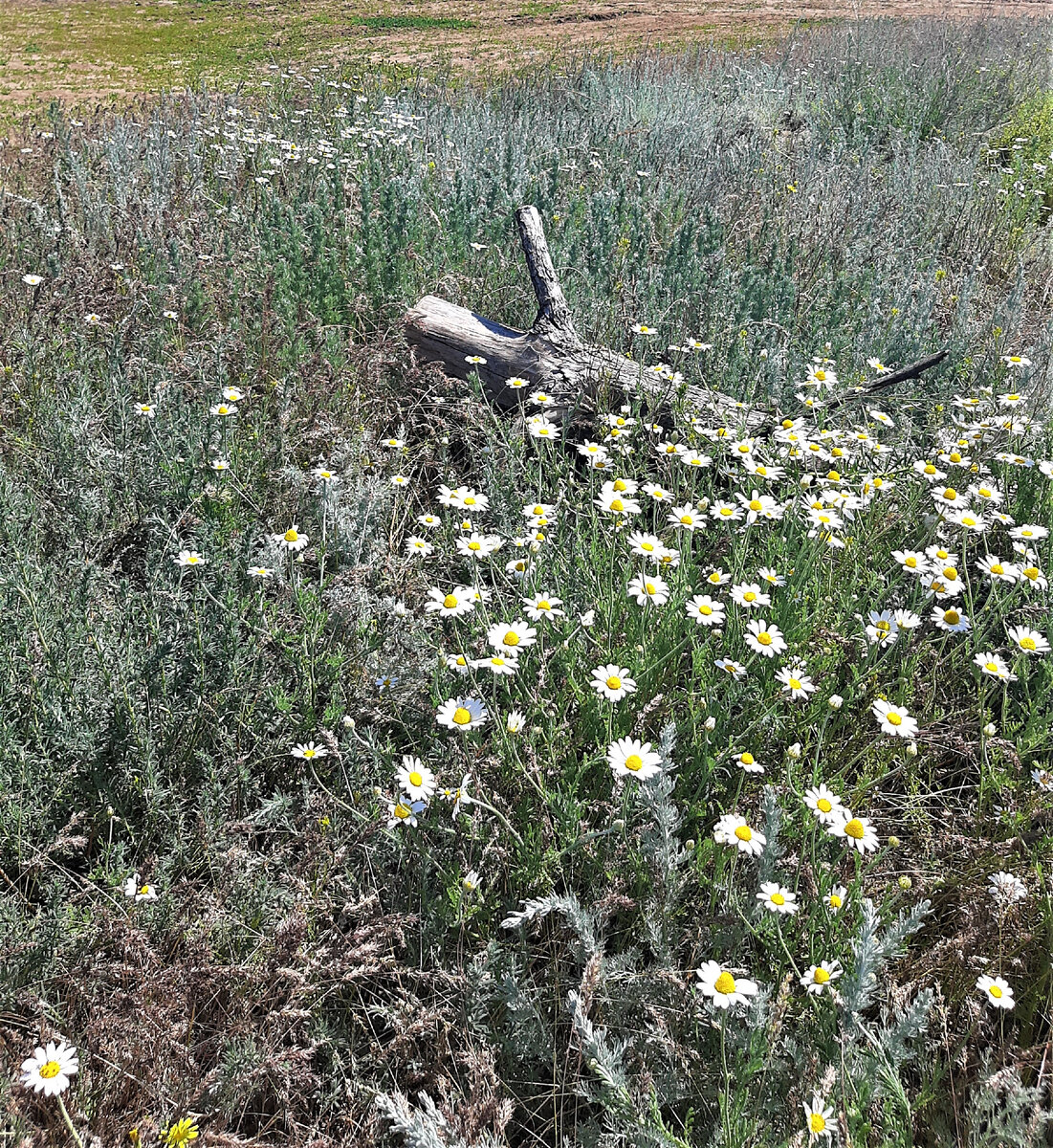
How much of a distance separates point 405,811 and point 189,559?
4.33ft

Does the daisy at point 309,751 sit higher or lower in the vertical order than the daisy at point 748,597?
lower

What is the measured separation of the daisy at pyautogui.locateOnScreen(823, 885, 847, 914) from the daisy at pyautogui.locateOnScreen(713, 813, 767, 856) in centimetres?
17

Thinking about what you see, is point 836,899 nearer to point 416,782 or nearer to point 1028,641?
point 416,782

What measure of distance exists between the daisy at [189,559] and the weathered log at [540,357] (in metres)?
1.48

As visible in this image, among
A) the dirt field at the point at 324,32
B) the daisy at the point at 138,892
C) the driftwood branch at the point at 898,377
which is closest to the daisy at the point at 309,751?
the daisy at the point at 138,892

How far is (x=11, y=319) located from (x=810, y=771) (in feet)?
14.2

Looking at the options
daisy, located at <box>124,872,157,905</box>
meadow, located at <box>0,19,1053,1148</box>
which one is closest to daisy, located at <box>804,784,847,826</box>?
meadow, located at <box>0,19,1053,1148</box>

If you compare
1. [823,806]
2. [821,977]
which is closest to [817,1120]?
[821,977]

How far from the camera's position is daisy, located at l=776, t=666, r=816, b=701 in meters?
2.13

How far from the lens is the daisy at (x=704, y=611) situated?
2.28 meters

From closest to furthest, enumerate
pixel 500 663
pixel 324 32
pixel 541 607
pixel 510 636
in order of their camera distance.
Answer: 1. pixel 500 663
2. pixel 510 636
3. pixel 541 607
4. pixel 324 32

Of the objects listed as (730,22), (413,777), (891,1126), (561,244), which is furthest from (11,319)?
(730,22)

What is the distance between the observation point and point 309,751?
228cm

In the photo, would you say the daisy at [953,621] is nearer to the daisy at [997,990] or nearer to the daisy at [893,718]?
the daisy at [893,718]
